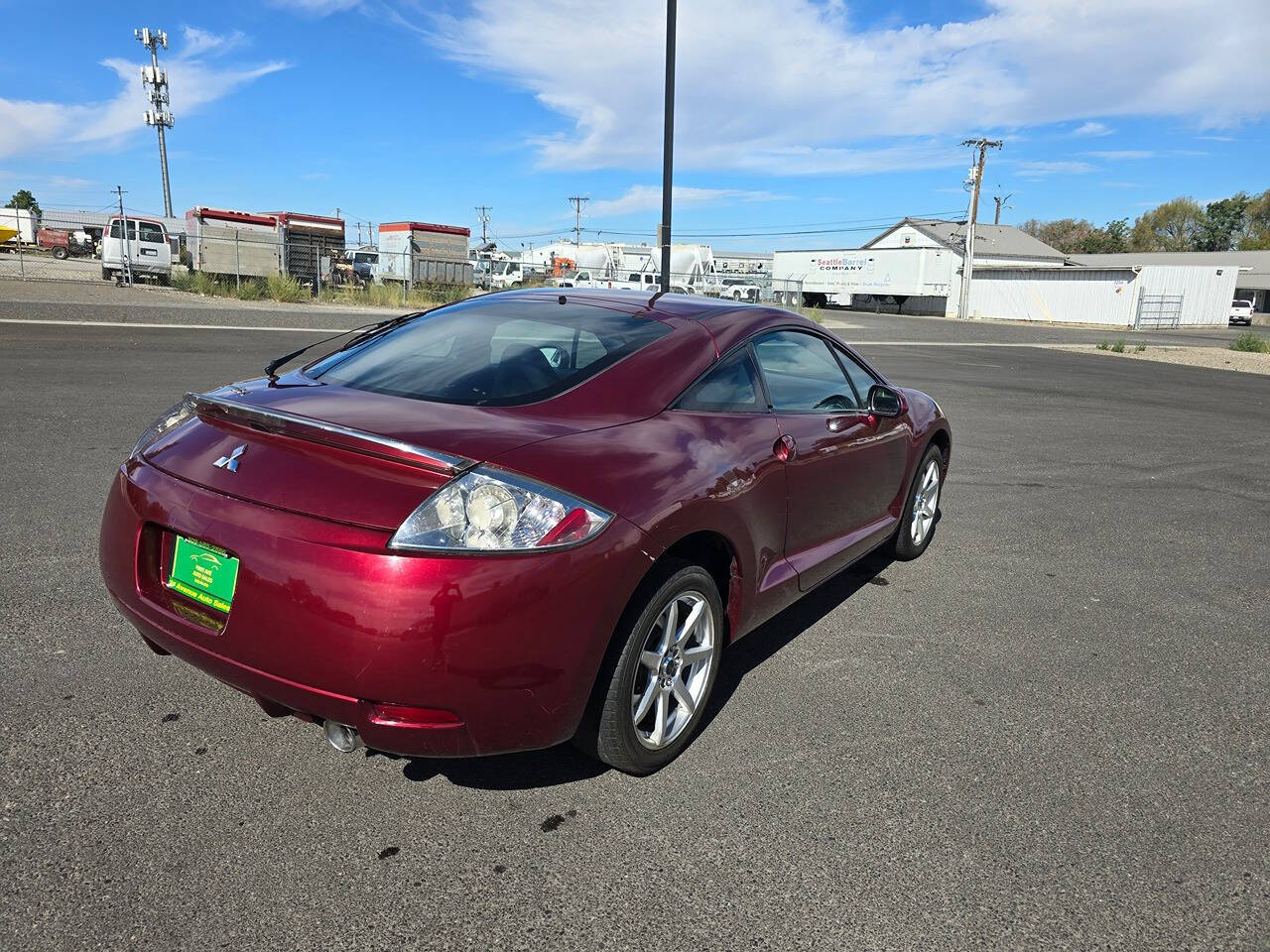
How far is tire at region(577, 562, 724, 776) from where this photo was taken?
2.71 m

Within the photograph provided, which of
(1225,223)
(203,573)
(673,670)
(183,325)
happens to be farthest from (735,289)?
(1225,223)

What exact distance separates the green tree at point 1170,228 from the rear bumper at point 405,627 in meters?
115

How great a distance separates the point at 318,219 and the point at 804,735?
123 feet

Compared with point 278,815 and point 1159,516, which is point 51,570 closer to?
point 278,815

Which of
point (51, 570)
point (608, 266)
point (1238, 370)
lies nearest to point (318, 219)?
point (608, 266)

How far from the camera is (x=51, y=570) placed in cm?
441

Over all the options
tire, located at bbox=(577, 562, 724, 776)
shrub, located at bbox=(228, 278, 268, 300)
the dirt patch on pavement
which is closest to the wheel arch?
tire, located at bbox=(577, 562, 724, 776)

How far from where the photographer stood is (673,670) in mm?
2988

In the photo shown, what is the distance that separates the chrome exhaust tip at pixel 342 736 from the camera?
8.02 feet

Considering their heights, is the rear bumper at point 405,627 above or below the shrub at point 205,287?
below

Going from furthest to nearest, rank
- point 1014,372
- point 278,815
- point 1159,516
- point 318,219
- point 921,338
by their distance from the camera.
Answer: point 318,219 < point 921,338 < point 1014,372 < point 1159,516 < point 278,815

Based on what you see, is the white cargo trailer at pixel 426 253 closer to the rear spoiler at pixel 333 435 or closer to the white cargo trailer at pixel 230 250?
the white cargo trailer at pixel 230 250

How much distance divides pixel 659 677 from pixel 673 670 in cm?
8

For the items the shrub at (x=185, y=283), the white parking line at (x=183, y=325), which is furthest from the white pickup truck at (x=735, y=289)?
the white parking line at (x=183, y=325)
